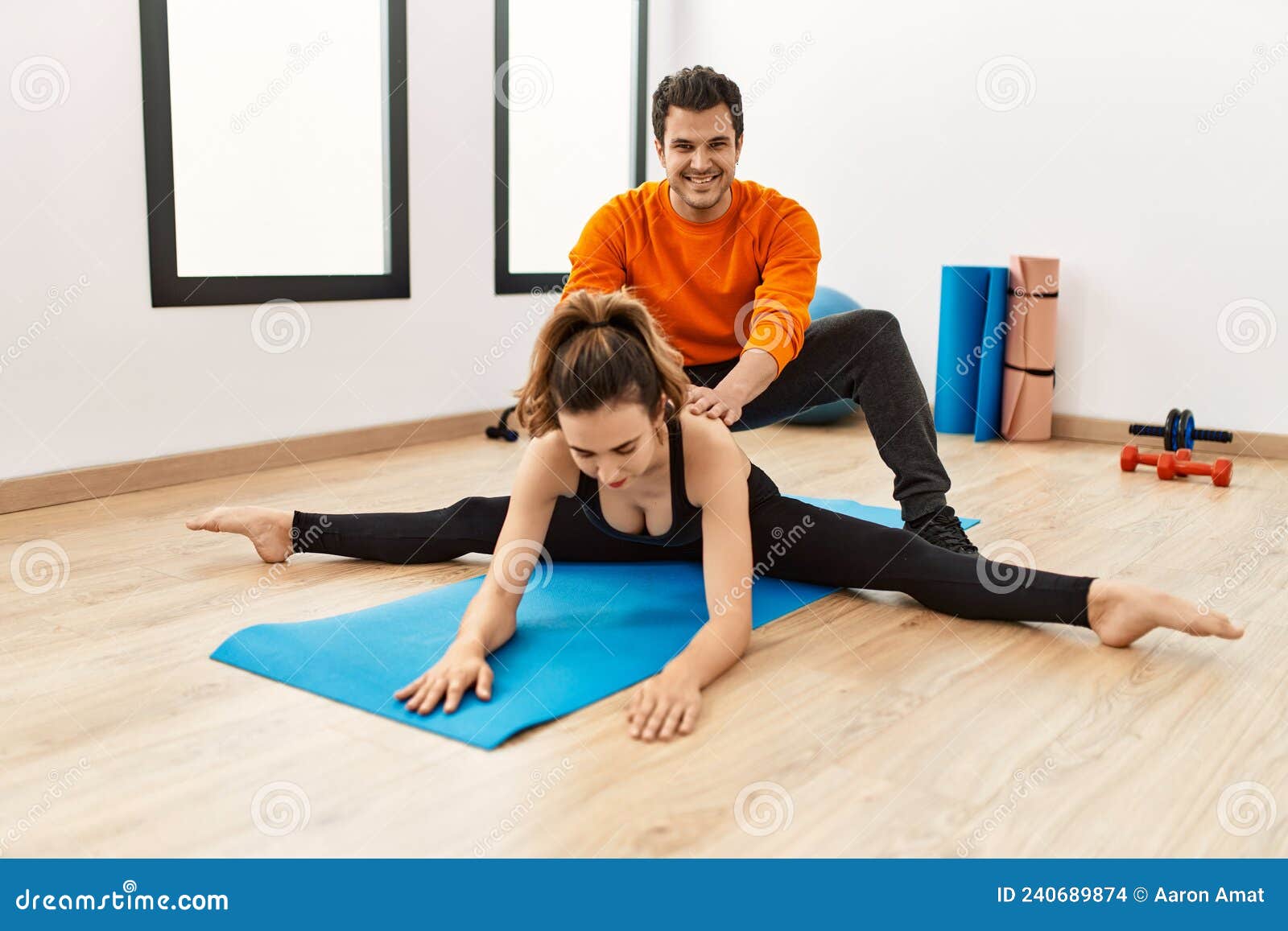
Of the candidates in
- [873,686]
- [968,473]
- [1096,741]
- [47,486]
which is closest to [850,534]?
[873,686]

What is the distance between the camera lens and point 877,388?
2344 mm

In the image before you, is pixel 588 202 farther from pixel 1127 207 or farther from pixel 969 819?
pixel 969 819

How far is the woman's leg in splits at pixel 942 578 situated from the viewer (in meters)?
1.82

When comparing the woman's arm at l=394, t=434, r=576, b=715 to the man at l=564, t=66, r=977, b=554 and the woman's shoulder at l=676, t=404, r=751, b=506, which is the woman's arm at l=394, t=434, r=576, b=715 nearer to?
the woman's shoulder at l=676, t=404, r=751, b=506

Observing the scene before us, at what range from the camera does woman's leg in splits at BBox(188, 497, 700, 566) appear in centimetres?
224

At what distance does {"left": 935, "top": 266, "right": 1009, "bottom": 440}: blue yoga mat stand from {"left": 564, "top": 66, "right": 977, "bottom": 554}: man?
5.60ft

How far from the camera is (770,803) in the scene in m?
1.33

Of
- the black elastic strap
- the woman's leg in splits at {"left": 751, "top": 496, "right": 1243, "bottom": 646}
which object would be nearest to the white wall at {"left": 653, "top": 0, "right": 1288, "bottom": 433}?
the black elastic strap

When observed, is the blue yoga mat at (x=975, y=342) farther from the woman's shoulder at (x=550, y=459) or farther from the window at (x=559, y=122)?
the woman's shoulder at (x=550, y=459)

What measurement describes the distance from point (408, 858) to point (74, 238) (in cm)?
219

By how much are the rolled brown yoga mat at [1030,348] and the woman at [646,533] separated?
2.10 meters

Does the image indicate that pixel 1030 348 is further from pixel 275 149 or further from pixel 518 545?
pixel 518 545

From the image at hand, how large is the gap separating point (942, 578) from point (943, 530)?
353 millimetres

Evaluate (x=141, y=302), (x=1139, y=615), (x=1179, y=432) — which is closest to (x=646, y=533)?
(x=1139, y=615)
